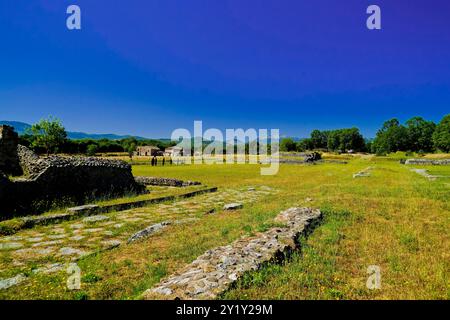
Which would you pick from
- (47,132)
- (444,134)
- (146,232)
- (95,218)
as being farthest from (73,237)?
(444,134)

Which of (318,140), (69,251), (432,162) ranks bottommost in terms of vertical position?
(69,251)

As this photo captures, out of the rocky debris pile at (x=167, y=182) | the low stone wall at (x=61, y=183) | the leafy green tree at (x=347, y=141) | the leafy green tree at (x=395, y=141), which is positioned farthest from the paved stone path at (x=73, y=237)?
the leafy green tree at (x=347, y=141)

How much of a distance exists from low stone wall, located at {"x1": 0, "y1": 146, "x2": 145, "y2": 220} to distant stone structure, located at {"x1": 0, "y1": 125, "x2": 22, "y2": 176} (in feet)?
3.20

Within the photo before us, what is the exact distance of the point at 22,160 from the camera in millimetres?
16516

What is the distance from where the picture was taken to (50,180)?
547 inches

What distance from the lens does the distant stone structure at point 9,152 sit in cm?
1672

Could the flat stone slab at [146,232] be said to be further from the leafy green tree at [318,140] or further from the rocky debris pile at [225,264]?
the leafy green tree at [318,140]

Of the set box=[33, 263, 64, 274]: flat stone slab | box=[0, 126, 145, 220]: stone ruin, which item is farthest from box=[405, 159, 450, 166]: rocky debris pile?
box=[33, 263, 64, 274]: flat stone slab

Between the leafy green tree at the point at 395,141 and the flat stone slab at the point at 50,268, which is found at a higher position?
the leafy green tree at the point at 395,141

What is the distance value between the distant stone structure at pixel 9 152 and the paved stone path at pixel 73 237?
10184mm

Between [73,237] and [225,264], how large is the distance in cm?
590

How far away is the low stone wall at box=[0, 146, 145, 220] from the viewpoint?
12.2 metres

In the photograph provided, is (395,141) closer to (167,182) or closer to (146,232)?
(167,182)
